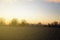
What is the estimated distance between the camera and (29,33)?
10.2 feet

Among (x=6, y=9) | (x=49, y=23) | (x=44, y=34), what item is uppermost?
(x=6, y=9)

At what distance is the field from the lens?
3.05m

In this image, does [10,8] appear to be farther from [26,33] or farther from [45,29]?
[45,29]

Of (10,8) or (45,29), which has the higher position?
(10,8)

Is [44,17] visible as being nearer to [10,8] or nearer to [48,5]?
[48,5]

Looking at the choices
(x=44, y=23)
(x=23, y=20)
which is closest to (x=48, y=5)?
(x=44, y=23)

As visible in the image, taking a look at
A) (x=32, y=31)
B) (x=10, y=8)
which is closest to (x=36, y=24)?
(x=32, y=31)

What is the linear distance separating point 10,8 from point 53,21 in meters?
0.82

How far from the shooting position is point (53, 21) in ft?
10.4

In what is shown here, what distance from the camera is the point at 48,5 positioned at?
321 cm

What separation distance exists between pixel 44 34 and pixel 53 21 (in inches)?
11.5

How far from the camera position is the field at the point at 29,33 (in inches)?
120

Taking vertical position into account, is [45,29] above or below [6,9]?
below

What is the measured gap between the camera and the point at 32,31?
3102 millimetres
